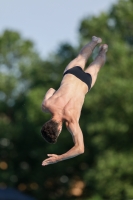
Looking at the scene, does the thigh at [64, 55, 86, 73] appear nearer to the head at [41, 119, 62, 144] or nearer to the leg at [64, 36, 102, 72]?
the leg at [64, 36, 102, 72]

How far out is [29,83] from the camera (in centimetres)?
3272

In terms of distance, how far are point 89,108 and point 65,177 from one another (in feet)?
12.8

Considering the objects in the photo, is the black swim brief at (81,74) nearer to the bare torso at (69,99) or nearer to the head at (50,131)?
the bare torso at (69,99)

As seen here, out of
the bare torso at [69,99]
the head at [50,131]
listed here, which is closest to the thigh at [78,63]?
the bare torso at [69,99]

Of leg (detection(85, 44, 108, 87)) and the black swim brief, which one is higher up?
leg (detection(85, 44, 108, 87))

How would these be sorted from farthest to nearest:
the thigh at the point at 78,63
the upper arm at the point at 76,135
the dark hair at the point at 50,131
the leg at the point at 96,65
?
the leg at the point at 96,65, the thigh at the point at 78,63, the upper arm at the point at 76,135, the dark hair at the point at 50,131

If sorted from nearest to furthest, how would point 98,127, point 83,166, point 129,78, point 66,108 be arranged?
point 66,108, point 98,127, point 129,78, point 83,166

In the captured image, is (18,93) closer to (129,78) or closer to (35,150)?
(35,150)

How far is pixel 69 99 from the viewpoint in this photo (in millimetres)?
9203

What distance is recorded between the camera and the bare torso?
9.00 meters

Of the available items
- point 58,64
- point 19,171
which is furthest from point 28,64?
point 19,171

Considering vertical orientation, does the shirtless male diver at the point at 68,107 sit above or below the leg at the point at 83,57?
below

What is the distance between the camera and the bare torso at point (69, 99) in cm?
900

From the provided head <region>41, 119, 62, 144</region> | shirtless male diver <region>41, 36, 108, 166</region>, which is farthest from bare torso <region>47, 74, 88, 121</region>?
head <region>41, 119, 62, 144</region>
